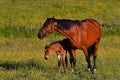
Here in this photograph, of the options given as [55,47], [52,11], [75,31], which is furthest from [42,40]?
[52,11]

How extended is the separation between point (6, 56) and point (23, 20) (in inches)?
969

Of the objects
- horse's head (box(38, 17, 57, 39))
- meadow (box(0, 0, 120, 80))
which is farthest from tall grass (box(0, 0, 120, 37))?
horse's head (box(38, 17, 57, 39))

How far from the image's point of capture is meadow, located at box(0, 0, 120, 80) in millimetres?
14805

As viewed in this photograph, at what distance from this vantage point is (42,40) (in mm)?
32156

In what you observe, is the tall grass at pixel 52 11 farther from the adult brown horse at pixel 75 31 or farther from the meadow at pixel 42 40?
the adult brown horse at pixel 75 31

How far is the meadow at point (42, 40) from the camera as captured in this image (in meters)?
14.8

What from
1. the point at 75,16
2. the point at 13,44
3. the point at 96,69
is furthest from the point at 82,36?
the point at 75,16

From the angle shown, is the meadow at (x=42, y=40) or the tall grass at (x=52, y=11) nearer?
the meadow at (x=42, y=40)

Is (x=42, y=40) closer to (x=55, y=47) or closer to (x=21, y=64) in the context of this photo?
(x=21, y=64)

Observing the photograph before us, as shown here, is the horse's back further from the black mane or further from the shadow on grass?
the shadow on grass

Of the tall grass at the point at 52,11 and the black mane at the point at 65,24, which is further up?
the tall grass at the point at 52,11

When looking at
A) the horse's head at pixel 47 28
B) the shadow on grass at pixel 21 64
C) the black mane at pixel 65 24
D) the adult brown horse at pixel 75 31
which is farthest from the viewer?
the shadow on grass at pixel 21 64

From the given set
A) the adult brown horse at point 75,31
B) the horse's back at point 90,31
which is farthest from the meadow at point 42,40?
the horse's back at point 90,31

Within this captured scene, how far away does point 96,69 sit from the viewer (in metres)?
16.5
